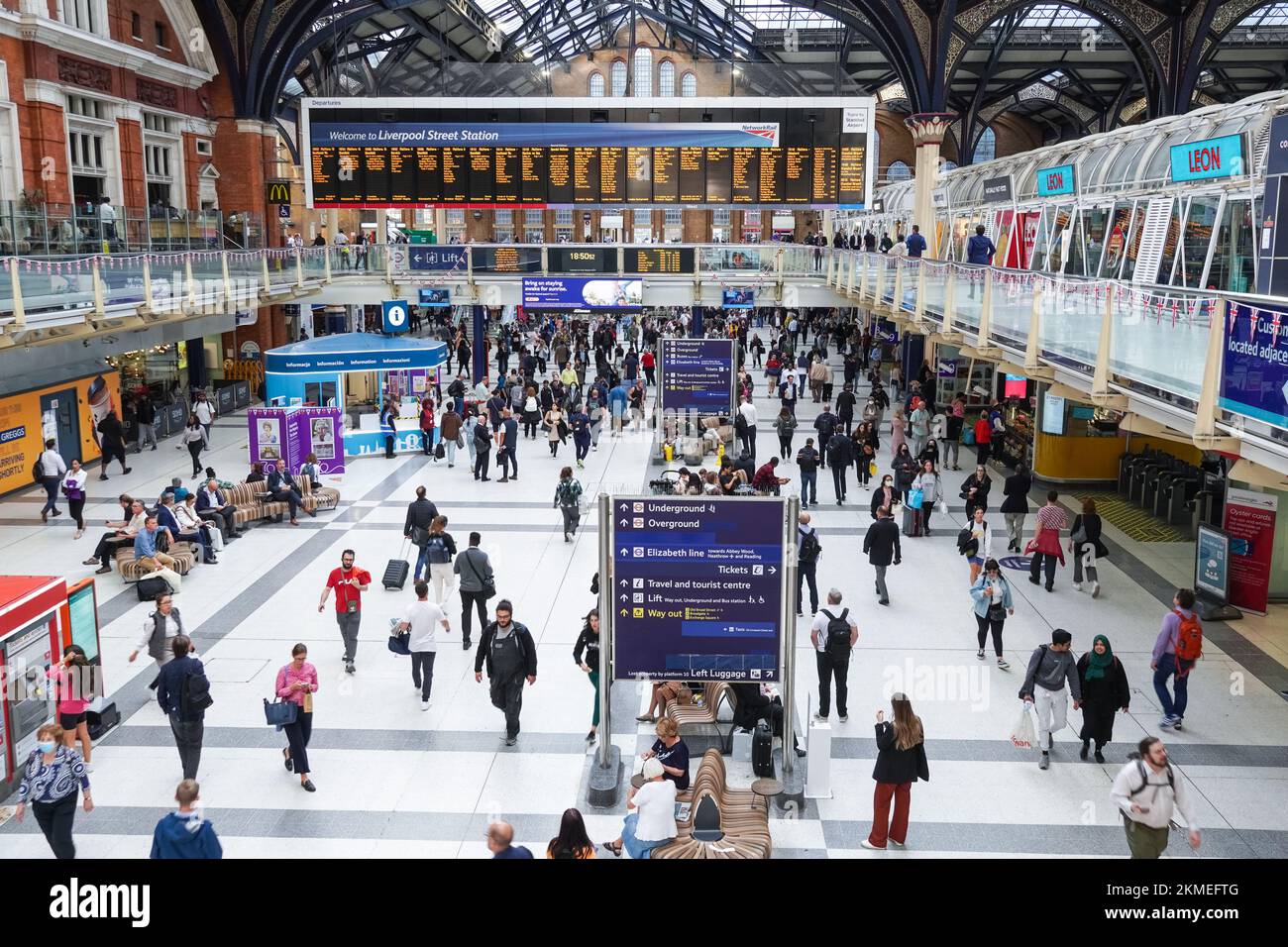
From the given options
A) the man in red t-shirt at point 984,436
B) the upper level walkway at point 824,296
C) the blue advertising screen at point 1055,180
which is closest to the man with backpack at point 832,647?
the upper level walkway at point 824,296

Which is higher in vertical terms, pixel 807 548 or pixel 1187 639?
pixel 807 548

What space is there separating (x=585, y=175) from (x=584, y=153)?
0.61m

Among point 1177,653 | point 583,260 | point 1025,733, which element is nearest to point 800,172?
point 583,260

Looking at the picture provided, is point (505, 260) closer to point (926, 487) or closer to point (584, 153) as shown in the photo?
point (584, 153)

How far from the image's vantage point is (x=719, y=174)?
31.9 meters

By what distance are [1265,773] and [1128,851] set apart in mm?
2180

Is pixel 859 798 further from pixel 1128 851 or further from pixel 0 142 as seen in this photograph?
pixel 0 142

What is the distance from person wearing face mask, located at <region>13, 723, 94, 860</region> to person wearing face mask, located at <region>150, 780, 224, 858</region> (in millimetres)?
1615

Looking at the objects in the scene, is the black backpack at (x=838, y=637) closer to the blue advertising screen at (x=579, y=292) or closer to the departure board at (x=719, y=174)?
the blue advertising screen at (x=579, y=292)

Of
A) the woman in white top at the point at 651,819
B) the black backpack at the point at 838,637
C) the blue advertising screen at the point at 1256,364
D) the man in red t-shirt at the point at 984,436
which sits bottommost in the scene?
the woman in white top at the point at 651,819

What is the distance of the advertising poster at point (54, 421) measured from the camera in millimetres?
21188

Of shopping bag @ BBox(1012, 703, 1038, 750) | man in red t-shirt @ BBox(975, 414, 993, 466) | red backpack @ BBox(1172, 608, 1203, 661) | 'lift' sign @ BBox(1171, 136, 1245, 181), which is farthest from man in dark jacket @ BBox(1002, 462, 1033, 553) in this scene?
shopping bag @ BBox(1012, 703, 1038, 750)

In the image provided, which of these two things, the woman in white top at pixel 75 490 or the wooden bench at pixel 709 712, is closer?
the wooden bench at pixel 709 712

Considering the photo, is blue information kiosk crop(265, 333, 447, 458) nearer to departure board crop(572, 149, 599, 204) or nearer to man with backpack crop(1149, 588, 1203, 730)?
departure board crop(572, 149, 599, 204)
